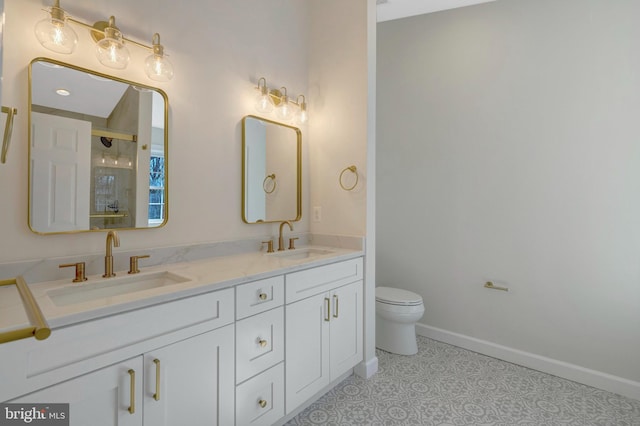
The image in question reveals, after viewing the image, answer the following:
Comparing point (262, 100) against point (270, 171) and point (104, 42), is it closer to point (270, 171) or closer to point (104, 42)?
point (270, 171)

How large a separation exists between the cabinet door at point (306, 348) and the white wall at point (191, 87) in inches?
Answer: 26.5

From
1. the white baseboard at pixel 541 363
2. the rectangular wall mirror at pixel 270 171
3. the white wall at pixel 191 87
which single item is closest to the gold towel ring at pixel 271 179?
the rectangular wall mirror at pixel 270 171

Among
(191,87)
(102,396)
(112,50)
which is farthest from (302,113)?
(102,396)

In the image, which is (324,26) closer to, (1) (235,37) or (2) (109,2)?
(1) (235,37)

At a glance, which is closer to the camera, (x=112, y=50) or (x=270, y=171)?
(x=112, y=50)

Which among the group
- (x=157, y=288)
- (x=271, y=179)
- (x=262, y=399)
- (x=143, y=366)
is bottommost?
(x=262, y=399)

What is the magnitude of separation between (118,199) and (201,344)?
2.72ft

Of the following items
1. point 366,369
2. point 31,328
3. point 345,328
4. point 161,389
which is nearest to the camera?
point 31,328

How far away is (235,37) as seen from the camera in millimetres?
2045

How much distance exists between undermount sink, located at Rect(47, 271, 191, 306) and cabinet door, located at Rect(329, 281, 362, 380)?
96 centimetres

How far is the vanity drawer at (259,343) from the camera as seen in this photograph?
144 centimetres

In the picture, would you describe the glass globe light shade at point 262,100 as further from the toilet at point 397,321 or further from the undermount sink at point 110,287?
the toilet at point 397,321

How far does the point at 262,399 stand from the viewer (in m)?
1.54

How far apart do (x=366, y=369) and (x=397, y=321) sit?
1.61 feet
